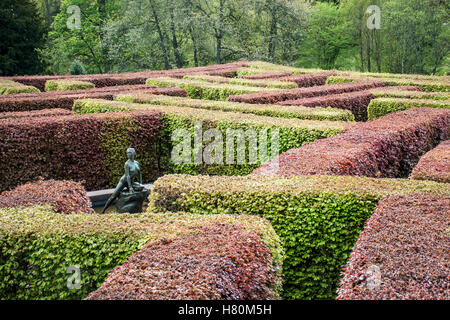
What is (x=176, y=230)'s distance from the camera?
181 inches

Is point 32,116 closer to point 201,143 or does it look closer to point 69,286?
point 201,143

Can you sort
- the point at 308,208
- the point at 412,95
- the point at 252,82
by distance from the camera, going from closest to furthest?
the point at 308,208 < the point at 412,95 < the point at 252,82

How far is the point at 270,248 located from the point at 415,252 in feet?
4.37

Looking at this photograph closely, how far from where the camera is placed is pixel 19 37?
29.1m

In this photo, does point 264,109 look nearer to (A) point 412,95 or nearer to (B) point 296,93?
(B) point 296,93

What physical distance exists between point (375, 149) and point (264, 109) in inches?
160

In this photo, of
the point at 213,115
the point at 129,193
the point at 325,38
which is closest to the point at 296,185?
the point at 129,193

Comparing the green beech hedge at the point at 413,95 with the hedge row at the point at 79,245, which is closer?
the hedge row at the point at 79,245

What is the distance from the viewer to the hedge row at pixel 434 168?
254 inches

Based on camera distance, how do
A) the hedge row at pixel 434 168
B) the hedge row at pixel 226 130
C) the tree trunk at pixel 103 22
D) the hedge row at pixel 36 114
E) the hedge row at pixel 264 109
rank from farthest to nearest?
the tree trunk at pixel 103 22
the hedge row at pixel 36 114
the hedge row at pixel 264 109
the hedge row at pixel 226 130
the hedge row at pixel 434 168

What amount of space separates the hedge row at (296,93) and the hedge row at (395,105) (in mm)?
2432

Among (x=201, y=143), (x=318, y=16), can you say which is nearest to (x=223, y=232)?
(x=201, y=143)

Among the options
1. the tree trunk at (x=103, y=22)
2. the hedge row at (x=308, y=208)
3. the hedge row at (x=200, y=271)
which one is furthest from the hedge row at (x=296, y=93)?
the tree trunk at (x=103, y=22)

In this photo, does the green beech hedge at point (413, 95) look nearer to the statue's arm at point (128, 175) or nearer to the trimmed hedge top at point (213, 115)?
the trimmed hedge top at point (213, 115)
